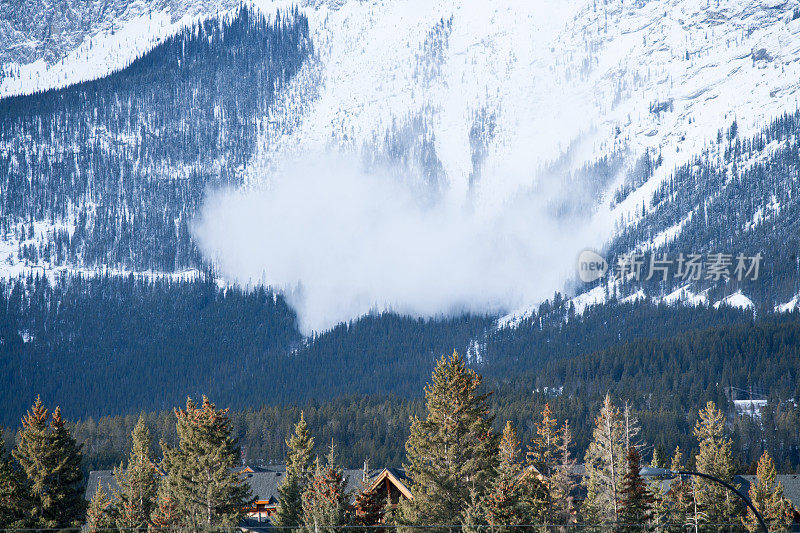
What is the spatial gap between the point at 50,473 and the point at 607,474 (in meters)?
37.1

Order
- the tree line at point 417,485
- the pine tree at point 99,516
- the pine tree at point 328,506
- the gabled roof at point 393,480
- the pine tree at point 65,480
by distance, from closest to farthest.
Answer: the pine tree at point 328,506 < the tree line at point 417,485 < the pine tree at point 99,516 < the pine tree at point 65,480 < the gabled roof at point 393,480

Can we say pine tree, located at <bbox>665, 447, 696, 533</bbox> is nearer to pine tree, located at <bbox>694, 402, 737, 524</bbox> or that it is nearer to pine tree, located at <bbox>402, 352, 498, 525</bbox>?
pine tree, located at <bbox>694, 402, 737, 524</bbox>

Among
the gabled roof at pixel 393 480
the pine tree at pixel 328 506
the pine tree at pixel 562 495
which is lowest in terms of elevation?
the pine tree at pixel 328 506

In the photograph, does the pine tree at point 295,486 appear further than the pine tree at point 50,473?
Yes

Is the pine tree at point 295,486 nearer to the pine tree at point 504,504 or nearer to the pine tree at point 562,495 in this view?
the pine tree at point 562,495

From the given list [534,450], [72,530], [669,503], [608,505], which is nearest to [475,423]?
[608,505]

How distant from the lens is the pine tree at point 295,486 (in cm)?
7938

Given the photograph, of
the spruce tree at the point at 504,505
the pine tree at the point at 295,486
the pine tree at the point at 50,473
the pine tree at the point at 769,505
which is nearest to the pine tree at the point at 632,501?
the spruce tree at the point at 504,505

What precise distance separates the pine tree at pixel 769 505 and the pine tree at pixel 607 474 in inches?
542

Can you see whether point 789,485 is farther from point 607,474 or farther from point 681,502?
point 607,474

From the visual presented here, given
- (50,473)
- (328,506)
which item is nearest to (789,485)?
(328,506)

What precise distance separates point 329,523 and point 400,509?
7.99 meters

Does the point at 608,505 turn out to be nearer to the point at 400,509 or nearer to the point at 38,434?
the point at 400,509

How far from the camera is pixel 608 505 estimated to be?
72.9 m
